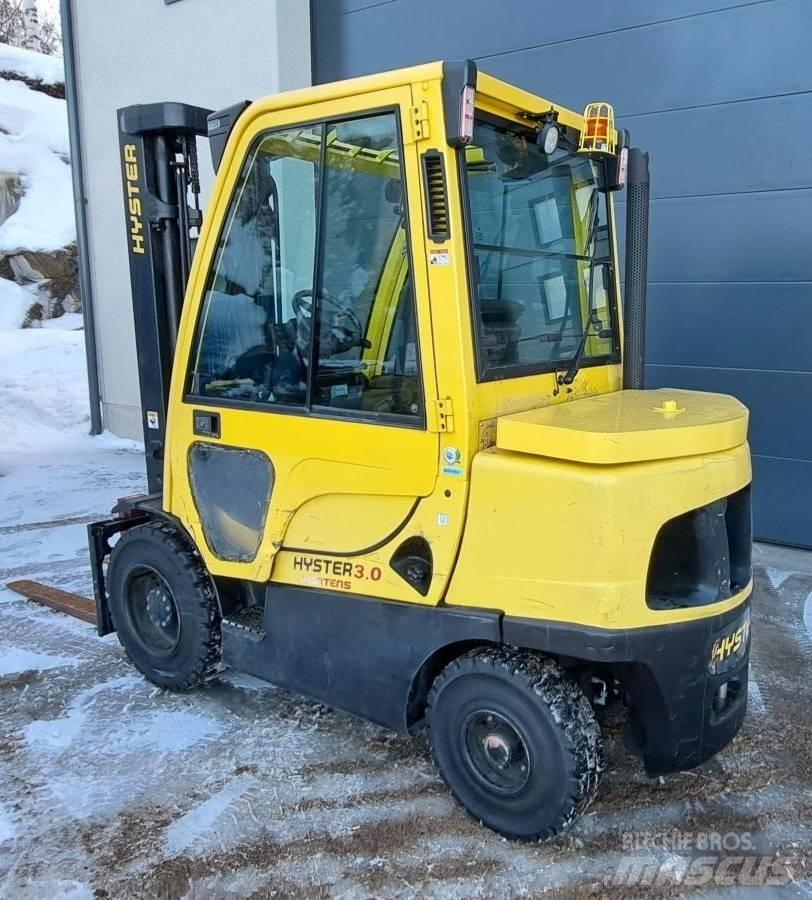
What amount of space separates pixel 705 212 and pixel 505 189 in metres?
3.56

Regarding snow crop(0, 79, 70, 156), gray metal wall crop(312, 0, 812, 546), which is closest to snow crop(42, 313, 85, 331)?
snow crop(0, 79, 70, 156)

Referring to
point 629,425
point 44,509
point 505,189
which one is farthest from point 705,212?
point 44,509

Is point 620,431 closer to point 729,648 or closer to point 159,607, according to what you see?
point 729,648

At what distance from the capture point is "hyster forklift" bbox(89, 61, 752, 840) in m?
2.36

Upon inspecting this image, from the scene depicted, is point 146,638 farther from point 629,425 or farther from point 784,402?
point 784,402

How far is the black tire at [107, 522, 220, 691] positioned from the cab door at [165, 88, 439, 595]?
0.21 metres

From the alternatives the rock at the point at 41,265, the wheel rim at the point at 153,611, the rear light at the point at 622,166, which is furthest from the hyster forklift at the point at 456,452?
the rock at the point at 41,265

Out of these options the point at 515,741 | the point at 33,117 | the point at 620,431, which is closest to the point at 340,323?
the point at 620,431

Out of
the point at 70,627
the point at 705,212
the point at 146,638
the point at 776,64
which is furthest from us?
the point at 705,212

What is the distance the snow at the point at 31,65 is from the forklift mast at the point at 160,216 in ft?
78.1

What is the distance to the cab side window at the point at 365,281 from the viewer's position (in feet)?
8.34

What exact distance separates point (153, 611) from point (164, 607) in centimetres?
8

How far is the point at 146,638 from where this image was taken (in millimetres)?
3580

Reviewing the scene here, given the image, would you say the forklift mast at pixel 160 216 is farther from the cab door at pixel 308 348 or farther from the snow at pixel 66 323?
the snow at pixel 66 323
